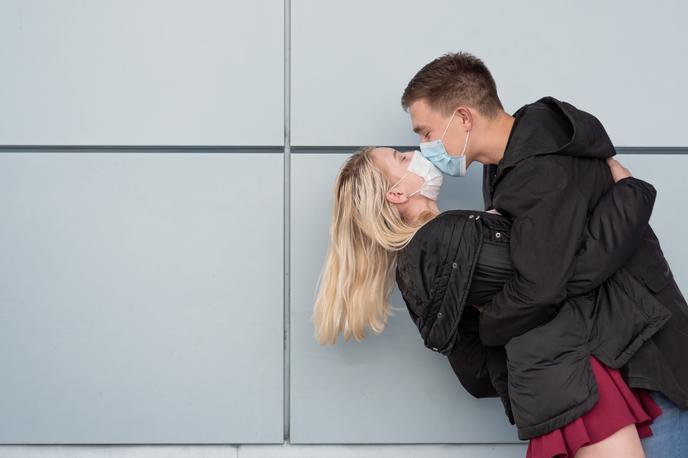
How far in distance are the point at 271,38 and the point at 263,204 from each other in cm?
63

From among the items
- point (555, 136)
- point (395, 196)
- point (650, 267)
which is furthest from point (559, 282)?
point (395, 196)

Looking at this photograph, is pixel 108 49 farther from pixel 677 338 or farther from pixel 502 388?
pixel 677 338

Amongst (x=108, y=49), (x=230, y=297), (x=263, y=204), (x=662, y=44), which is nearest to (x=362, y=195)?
(x=263, y=204)

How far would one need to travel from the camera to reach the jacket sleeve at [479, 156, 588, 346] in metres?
1.71

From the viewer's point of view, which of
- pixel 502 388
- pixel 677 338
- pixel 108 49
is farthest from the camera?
pixel 108 49

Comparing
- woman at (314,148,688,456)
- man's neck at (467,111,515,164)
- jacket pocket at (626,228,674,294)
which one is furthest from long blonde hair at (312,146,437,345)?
jacket pocket at (626,228,674,294)

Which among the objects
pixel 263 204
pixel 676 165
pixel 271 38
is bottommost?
pixel 263 204

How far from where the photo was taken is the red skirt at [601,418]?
172cm

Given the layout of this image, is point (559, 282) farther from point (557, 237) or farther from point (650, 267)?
point (650, 267)

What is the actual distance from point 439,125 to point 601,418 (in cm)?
100

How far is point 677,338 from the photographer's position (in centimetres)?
180

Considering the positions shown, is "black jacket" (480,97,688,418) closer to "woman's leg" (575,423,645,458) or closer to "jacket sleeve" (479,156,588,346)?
"jacket sleeve" (479,156,588,346)

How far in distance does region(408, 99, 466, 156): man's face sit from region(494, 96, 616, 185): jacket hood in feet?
0.78

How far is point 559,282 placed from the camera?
1710 mm
